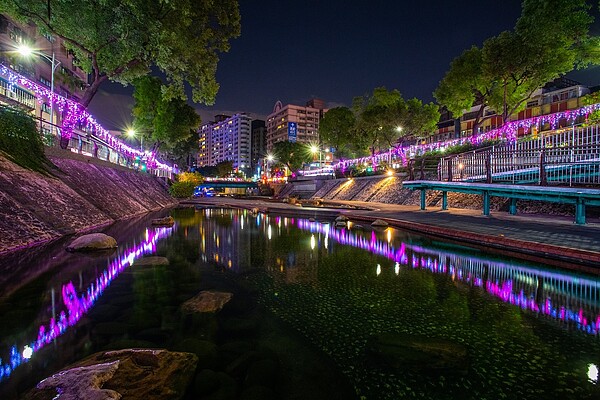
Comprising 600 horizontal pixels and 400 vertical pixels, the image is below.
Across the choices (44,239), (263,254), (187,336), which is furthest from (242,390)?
(44,239)

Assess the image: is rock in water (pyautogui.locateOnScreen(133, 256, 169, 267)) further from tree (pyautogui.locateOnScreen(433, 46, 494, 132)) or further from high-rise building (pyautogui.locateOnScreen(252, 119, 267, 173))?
high-rise building (pyautogui.locateOnScreen(252, 119, 267, 173))

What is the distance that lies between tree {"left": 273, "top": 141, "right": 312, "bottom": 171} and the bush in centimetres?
4420

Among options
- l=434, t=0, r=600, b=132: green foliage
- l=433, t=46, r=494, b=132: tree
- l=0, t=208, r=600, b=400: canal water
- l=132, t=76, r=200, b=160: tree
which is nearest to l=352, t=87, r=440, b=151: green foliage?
l=433, t=46, r=494, b=132: tree

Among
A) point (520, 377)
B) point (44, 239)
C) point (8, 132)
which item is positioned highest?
point (8, 132)

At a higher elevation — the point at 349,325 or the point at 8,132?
the point at 8,132

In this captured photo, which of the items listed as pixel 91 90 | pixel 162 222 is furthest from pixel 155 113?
pixel 162 222

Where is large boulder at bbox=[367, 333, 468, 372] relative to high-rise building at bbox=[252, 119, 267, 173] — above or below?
below

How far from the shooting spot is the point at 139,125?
44375 millimetres

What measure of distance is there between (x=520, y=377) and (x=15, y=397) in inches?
200

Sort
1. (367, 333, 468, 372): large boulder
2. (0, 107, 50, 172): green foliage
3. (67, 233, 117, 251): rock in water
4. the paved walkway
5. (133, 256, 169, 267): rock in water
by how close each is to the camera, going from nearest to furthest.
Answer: (367, 333, 468, 372): large boulder, the paved walkway, (133, 256, 169, 267): rock in water, (67, 233, 117, 251): rock in water, (0, 107, 50, 172): green foliage

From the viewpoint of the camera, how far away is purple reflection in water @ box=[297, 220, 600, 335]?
5.09 metres

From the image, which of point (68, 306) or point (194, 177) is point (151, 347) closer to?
point (68, 306)

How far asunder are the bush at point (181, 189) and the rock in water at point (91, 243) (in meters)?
38.3

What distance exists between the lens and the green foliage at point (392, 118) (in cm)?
4725
